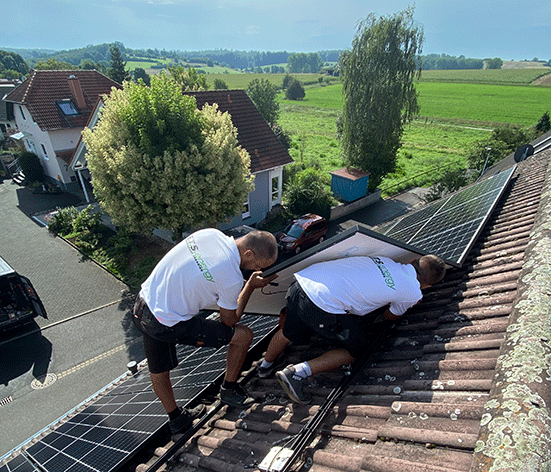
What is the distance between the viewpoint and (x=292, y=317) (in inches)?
140

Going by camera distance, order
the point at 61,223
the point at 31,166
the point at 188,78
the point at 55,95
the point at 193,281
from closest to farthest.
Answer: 1. the point at 193,281
2. the point at 61,223
3. the point at 55,95
4. the point at 31,166
5. the point at 188,78

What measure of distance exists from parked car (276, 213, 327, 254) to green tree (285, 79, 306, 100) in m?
75.4

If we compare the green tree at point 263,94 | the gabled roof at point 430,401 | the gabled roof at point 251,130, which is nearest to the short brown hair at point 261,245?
the gabled roof at point 430,401

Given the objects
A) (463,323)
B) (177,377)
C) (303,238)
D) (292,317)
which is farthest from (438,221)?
(303,238)

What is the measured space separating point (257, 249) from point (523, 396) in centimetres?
244

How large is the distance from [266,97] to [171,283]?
32045mm

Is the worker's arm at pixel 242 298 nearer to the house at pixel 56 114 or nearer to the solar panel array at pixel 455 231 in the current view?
the solar panel array at pixel 455 231

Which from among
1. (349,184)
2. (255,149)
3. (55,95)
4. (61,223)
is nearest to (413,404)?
(255,149)

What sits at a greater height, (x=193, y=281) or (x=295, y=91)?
(x=295, y=91)

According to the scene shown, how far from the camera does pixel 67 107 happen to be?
78.5 ft

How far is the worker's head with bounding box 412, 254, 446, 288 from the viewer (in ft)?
11.9

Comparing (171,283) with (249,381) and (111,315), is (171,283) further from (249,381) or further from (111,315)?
(111,315)

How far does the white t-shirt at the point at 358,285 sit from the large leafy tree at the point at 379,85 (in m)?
19.9

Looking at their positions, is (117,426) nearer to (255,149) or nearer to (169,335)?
(169,335)
